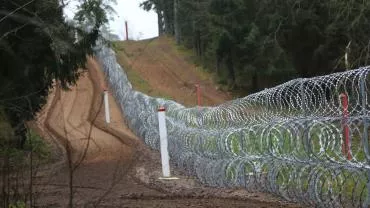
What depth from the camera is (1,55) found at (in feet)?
A: 44.6

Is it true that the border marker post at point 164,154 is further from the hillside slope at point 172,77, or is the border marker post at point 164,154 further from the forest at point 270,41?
the hillside slope at point 172,77

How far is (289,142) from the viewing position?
27.2ft

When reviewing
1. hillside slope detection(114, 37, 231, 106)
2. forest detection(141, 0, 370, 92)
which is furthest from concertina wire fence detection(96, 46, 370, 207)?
hillside slope detection(114, 37, 231, 106)

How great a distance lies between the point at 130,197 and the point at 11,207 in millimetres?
5250

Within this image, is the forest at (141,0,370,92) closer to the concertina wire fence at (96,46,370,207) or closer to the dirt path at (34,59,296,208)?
the dirt path at (34,59,296,208)

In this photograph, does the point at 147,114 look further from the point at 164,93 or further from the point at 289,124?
the point at 164,93

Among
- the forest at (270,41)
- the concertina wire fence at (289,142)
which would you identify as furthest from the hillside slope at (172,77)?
the concertina wire fence at (289,142)

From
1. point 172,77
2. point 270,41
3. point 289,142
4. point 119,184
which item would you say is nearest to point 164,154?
point 119,184

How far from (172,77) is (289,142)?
34561 mm

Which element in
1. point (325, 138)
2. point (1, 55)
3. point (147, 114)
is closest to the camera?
point (325, 138)

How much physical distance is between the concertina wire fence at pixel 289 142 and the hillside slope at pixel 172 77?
21652 mm

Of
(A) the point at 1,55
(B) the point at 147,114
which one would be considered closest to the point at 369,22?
(B) the point at 147,114

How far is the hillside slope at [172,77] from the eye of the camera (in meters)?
36.4

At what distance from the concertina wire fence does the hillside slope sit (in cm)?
2165
